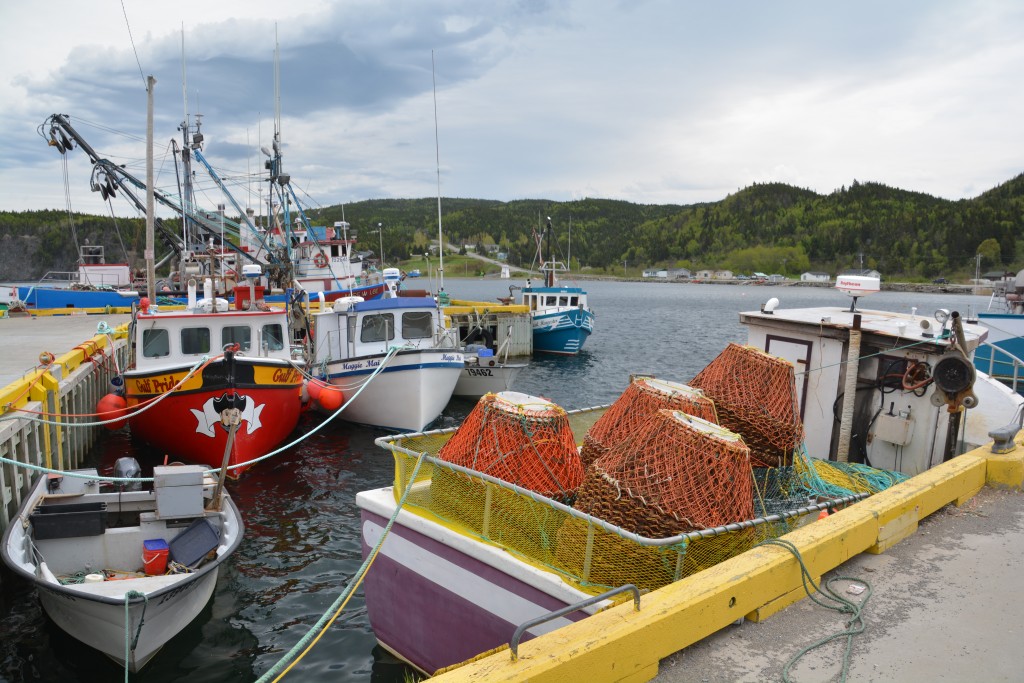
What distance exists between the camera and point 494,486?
4680 mm

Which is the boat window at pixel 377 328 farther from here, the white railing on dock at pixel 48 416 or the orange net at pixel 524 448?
the orange net at pixel 524 448

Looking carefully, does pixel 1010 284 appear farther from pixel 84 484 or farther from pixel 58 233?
pixel 58 233

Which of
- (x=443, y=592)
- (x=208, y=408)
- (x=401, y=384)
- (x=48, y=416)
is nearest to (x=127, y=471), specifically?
(x=208, y=408)

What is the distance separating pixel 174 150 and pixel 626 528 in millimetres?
31310

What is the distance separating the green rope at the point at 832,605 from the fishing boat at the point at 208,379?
30.2ft

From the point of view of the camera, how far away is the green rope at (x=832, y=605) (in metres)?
3.35

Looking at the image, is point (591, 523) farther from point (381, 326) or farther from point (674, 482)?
point (381, 326)

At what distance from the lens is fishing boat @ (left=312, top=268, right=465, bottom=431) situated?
51.8 feet

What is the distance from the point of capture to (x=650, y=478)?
13.9 feet

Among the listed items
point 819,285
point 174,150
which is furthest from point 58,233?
point 819,285

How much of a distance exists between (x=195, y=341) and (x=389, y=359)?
418 cm

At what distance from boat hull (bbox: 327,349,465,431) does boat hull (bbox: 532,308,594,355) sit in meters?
18.2

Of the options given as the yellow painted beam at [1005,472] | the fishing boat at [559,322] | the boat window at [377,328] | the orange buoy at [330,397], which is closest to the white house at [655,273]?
the fishing boat at [559,322]

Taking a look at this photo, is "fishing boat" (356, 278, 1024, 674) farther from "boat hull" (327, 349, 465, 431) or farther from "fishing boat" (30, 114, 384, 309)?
"fishing boat" (30, 114, 384, 309)
